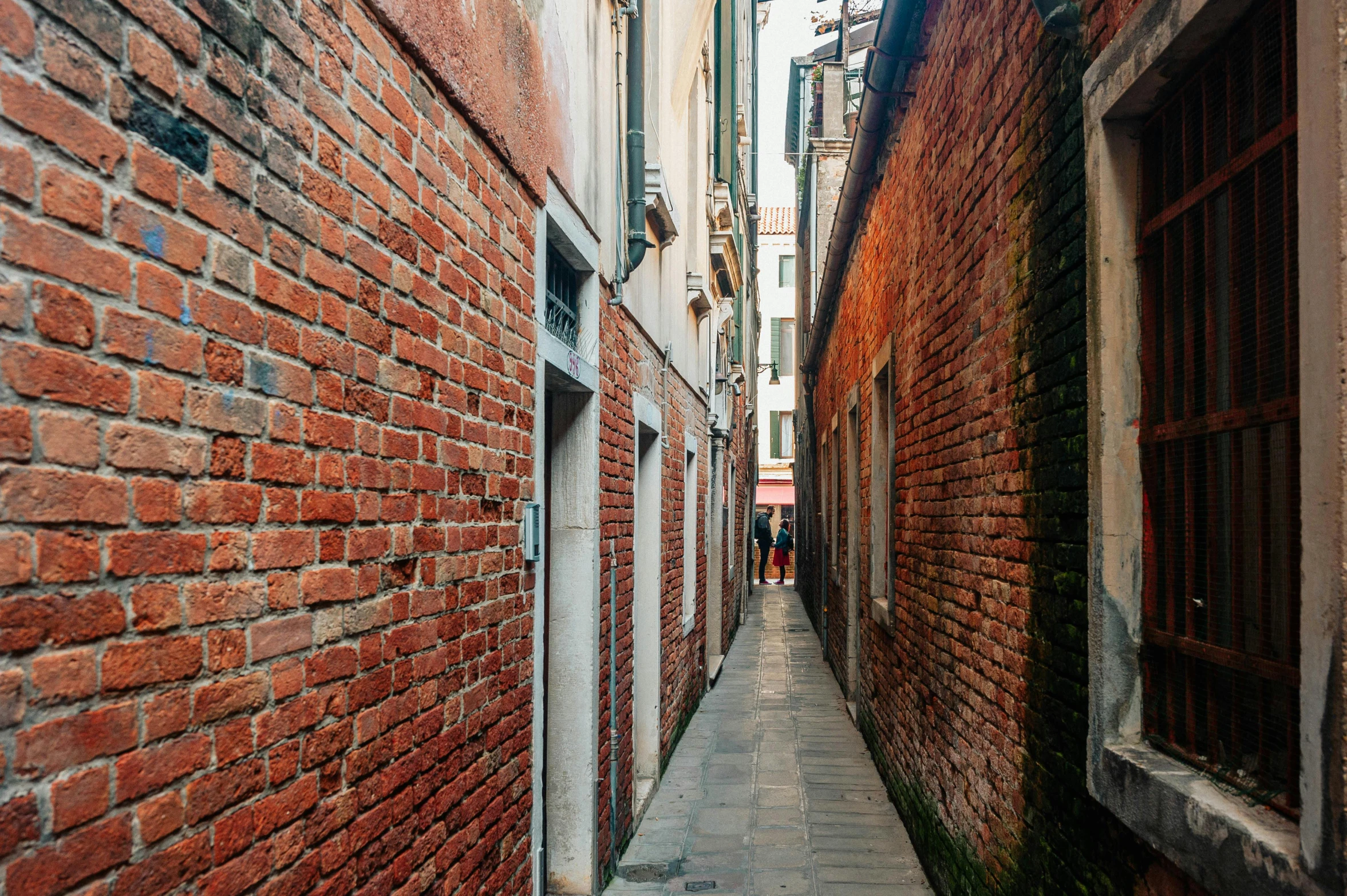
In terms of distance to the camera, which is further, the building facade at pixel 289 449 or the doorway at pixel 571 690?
the doorway at pixel 571 690

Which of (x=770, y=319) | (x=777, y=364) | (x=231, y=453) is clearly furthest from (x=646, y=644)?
(x=770, y=319)

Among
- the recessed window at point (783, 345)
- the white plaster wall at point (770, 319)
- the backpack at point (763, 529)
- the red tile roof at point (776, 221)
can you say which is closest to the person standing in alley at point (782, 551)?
the backpack at point (763, 529)

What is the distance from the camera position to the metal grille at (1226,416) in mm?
1988

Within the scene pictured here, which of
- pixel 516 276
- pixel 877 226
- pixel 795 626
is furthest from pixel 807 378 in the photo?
pixel 516 276

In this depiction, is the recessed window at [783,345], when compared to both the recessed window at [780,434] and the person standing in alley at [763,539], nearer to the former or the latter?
the recessed window at [780,434]

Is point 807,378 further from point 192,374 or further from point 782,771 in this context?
point 192,374

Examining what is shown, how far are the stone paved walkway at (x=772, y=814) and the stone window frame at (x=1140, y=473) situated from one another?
9.38 ft

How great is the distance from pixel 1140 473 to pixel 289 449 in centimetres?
210

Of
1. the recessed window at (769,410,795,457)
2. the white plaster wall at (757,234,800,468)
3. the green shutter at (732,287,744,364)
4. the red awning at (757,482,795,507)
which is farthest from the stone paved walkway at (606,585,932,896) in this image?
the white plaster wall at (757,234,800,468)

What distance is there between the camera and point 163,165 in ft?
5.02

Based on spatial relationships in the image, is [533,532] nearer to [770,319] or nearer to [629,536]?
[629,536]

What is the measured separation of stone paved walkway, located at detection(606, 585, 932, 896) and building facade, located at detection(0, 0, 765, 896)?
40.7 inches

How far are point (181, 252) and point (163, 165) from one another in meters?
0.13

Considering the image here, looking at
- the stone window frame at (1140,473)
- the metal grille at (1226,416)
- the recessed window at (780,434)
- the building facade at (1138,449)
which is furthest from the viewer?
the recessed window at (780,434)
